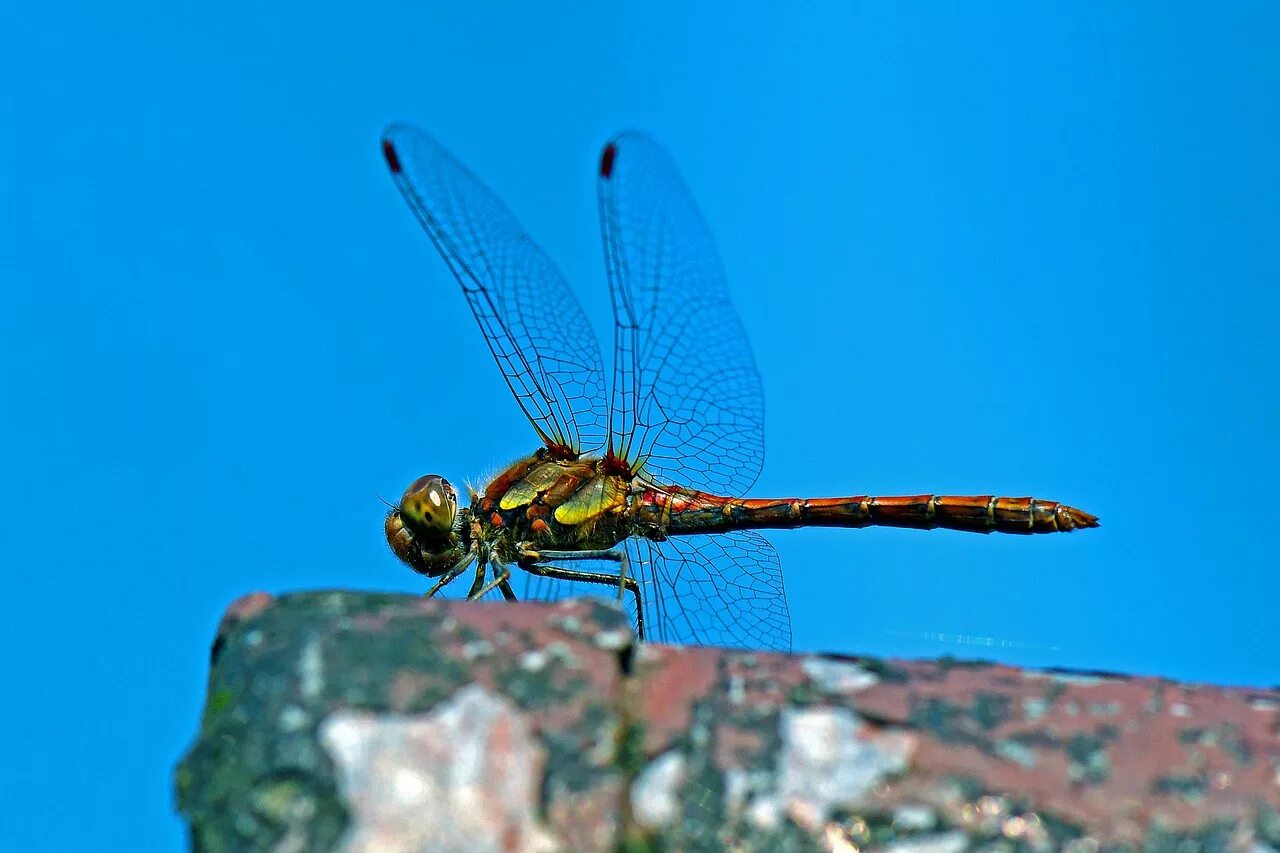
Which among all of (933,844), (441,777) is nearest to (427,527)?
(441,777)

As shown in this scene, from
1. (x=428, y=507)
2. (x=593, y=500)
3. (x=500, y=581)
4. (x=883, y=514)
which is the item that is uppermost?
(x=883, y=514)

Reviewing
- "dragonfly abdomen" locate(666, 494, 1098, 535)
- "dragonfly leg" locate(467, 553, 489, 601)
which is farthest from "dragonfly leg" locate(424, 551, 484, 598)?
"dragonfly abdomen" locate(666, 494, 1098, 535)

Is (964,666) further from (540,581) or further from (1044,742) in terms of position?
(540,581)

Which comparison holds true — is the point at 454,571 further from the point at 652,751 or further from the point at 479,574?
the point at 652,751

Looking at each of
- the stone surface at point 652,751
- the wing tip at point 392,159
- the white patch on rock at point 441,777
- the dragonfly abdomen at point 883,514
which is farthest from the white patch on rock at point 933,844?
the wing tip at point 392,159

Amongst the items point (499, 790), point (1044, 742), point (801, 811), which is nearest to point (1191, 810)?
point (1044, 742)

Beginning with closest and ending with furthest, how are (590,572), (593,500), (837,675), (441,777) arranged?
1. (441,777)
2. (837,675)
3. (590,572)
4. (593,500)

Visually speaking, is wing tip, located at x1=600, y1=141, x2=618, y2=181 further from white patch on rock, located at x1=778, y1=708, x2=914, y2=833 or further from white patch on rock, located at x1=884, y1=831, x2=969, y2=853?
white patch on rock, located at x1=884, y1=831, x2=969, y2=853

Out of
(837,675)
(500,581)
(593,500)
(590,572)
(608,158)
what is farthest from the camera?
(593,500)
